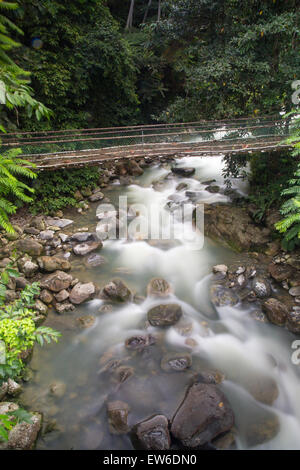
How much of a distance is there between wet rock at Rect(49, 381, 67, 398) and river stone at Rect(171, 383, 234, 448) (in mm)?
1906

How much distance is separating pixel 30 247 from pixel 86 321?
2.78 metres

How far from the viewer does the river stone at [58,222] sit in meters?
8.55

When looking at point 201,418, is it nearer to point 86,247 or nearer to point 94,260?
point 94,260

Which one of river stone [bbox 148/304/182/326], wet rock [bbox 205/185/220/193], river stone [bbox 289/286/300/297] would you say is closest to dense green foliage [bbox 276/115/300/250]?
river stone [bbox 289/286/300/297]

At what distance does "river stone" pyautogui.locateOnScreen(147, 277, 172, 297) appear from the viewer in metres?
6.43

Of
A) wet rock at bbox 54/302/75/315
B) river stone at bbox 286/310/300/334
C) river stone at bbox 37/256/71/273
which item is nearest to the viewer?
river stone at bbox 286/310/300/334

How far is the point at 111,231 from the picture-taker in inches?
334

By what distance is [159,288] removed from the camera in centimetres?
650

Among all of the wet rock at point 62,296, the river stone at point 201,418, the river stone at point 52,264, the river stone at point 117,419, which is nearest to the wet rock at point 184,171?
the river stone at point 52,264

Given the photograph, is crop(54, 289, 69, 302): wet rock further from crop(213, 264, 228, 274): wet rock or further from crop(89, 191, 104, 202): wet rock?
crop(89, 191, 104, 202): wet rock

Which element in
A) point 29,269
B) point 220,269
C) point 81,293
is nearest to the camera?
point 81,293

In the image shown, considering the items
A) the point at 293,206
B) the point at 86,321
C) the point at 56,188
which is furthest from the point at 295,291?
the point at 56,188

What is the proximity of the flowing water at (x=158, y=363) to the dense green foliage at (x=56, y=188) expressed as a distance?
272 cm
